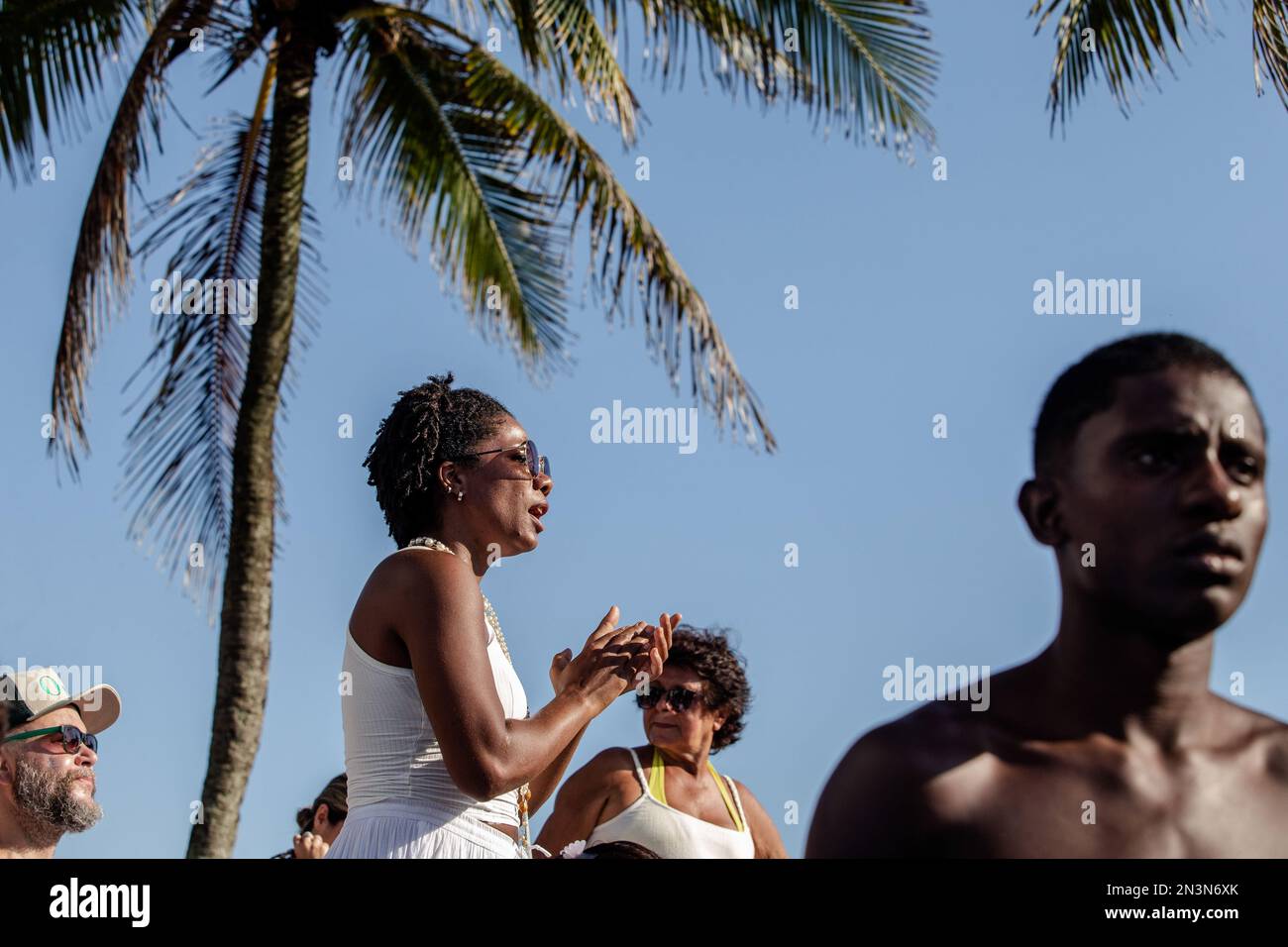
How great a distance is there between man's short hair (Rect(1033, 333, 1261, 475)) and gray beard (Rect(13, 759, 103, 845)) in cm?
300

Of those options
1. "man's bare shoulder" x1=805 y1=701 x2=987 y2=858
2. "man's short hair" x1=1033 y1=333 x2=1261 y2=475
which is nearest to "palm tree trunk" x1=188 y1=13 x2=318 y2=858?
"man's bare shoulder" x1=805 y1=701 x2=987 y2=858

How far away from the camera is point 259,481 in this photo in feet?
23.1

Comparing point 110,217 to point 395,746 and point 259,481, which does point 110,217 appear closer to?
point 259,481

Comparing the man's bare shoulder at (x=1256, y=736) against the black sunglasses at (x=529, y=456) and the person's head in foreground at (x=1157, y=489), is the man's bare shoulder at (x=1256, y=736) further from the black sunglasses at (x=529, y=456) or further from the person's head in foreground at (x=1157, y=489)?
the black sunglasses at (x=529, y=456)

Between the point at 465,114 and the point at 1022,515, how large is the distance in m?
6.66

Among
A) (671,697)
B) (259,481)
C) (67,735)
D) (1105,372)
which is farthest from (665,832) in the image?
(259,481)

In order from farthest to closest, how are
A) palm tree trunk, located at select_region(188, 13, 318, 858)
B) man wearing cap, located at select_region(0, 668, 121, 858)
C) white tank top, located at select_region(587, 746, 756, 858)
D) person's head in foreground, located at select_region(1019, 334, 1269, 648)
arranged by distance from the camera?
palm tree trunk, located at select_region(188, 13, 318, 858), white tank top, located at select_region(587, 746, 756, 858), man wearing cap, located at select_region(0, 668, 121, 858), person's head in foreground, located at select_region(1019, 334, 1269, 648)

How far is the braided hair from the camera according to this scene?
2.86m

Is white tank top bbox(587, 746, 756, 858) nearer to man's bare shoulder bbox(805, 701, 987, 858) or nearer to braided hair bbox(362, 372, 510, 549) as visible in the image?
braided hair bbox(362, 372, 510, 549)

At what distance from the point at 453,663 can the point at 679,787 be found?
200 centimetres

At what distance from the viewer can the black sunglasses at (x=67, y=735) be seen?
3.85 metres

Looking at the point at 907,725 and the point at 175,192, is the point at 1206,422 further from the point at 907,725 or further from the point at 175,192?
the point at 175,192
